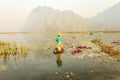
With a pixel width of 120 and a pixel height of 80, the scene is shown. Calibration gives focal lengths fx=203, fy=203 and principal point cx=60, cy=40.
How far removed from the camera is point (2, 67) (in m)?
23.2

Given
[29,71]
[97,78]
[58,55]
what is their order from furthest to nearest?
[58,55], [29,71], [97,78]

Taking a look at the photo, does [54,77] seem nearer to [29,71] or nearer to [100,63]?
[29,71]

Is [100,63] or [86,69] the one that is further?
[100,63]

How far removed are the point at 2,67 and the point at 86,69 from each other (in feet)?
31.5

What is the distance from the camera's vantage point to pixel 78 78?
1819cm

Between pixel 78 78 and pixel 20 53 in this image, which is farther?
pixel 20 53

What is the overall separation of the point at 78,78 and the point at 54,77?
7.33ft

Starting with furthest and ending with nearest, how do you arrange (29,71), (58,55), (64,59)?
1. (58,55)
2. (64,59)
3. (29,71)

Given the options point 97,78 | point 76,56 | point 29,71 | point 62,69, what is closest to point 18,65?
point 29,71

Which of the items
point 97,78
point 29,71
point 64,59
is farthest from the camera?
point 64,59

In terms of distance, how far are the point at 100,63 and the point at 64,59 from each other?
4.92 m

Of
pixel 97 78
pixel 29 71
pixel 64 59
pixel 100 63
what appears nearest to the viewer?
pixel 97 78

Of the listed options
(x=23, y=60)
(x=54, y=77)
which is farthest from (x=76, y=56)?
(x=54, y=77)

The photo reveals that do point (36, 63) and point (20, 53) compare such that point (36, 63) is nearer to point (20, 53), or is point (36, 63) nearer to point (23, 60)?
point (23, 60)
